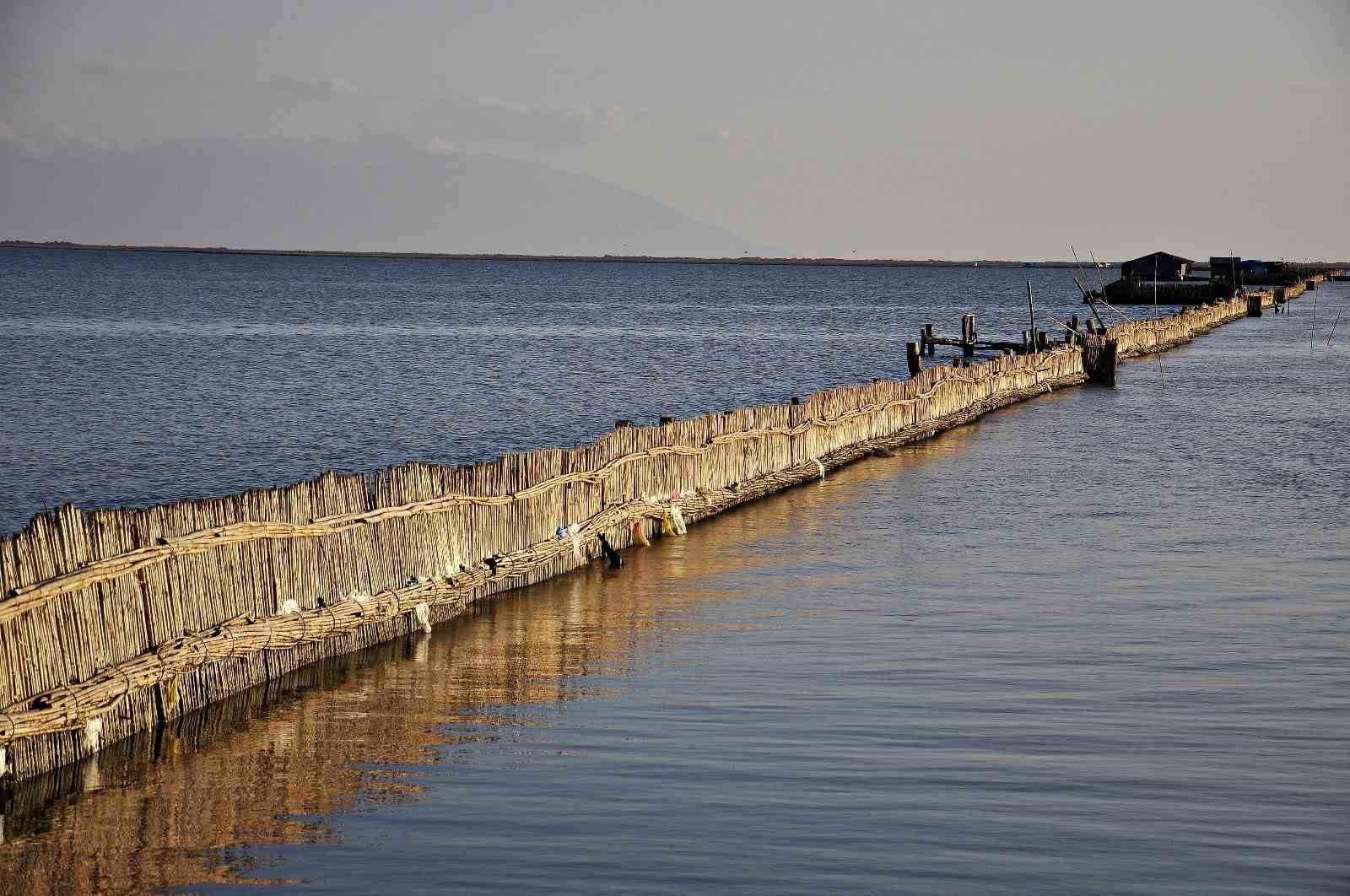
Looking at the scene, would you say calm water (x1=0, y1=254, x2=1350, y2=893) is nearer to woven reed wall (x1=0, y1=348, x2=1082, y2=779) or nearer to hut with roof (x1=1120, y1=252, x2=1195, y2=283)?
woven reed wall (x1=0, y1=348, x2=1082, y2=779)

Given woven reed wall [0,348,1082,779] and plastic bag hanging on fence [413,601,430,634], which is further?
plastic bag hanging on fence [413,601,430,634]

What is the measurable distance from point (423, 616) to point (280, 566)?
182 cm


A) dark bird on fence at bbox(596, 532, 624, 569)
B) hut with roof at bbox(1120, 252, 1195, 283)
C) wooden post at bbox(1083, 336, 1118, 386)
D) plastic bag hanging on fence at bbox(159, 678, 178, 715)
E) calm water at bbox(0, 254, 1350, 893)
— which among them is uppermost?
hut with roof at bbox(1120, 252, 1195, 283)

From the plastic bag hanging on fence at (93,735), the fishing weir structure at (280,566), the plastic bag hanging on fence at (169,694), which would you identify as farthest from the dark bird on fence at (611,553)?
the plastic bag hanging on fence at (93,735)

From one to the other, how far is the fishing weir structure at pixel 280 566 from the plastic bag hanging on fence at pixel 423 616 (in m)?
0.01

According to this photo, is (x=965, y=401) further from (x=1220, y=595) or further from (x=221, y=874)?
(x=221, y=874)

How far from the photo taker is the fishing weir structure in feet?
29.6

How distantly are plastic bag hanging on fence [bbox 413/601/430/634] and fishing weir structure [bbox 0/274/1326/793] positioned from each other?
0.04 feet

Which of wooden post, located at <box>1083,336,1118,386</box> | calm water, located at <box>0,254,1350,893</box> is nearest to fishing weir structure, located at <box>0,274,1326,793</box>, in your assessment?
calm water, located at <box>0,254,1350,893</box>

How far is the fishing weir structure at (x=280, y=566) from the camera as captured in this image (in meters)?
9.01

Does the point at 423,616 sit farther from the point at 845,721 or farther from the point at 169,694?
the point at 845,721

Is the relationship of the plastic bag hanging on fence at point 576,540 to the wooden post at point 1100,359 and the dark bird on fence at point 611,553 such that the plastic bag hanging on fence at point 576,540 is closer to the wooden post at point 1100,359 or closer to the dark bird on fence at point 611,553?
the dark bird on fence at point 611,553

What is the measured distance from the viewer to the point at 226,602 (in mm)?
10641

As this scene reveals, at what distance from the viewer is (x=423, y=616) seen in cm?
1279
